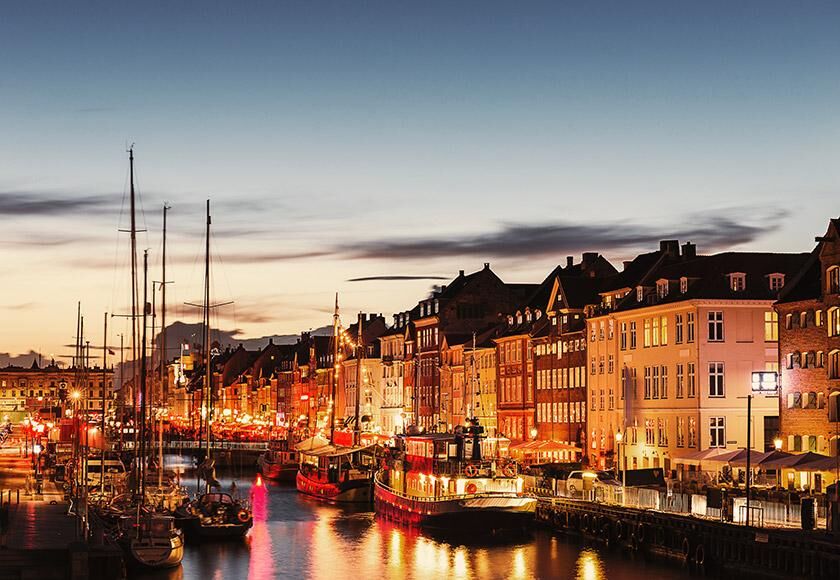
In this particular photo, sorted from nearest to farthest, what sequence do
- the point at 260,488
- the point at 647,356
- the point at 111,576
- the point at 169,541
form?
the point at 111,576
the point at 169,541
the point at 647,356
the point at 260,488

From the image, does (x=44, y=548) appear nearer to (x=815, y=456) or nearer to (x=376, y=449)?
(x=815, y=456)

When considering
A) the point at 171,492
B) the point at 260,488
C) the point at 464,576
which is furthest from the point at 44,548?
the point at 260,488

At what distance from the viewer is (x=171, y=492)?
84.7 m

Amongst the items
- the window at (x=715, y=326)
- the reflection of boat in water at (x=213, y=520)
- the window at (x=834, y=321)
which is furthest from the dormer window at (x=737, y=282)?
the reflection of boat in water at (x=213, y=520)

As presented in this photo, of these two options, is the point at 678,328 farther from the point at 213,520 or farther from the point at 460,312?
the point at 460,312

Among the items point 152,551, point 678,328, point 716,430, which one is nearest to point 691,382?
point 716,430

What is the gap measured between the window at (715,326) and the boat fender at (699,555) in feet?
97.8

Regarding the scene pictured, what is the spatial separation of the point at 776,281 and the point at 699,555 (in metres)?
32.5

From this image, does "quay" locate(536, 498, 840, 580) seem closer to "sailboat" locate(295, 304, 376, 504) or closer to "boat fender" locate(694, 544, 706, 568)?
"boat fender" locate(694, 544, 706, 568)

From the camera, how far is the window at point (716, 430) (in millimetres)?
90562

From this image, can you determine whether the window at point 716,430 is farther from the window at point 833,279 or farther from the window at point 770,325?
the window at point 833,279

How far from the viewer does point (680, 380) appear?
305ft

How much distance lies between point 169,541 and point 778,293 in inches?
1651

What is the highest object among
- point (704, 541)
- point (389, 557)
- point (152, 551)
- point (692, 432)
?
point (692, 432)
